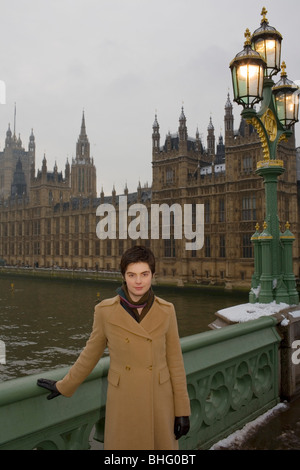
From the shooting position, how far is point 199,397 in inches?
143

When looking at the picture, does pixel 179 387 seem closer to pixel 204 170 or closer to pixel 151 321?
pixel 151 321

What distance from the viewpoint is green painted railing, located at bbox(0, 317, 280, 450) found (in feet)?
8.07

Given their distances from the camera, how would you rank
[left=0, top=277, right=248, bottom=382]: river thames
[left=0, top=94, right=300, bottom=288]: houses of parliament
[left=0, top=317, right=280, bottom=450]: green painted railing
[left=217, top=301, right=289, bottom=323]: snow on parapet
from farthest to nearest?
[left=0, top=94, right=300, bottom=288]: houses of parliament < [left=0, top=277, right=248, bottom=382]: river thames < [left=217, top=301, right=289, bottom=323]: snow on parapet < [left=0, top=317, right=280, bottom=450]: green painted railing

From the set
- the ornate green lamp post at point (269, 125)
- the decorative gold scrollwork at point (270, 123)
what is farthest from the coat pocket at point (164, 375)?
the decorative gold scrollwork at point (270, 123)

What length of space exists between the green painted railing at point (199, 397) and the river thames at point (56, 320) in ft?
34.2

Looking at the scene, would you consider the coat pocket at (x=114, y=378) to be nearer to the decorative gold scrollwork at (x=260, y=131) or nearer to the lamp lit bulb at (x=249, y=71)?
the decorative gold scrollwork at (x=260, y=131)

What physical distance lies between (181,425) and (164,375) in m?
0.35

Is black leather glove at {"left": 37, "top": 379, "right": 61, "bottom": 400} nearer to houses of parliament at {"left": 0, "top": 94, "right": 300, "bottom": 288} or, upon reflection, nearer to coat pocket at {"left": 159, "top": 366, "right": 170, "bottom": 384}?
coat pocket at {"left": 159, "top": 366, "right": 170, "bottom": 384}

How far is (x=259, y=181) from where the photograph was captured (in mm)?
36281

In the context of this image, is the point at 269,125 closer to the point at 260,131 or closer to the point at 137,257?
the point at 260,131

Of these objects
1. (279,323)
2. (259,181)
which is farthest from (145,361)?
(259,181)

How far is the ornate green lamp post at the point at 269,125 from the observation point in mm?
5832

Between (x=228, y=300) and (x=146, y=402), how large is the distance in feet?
96.1

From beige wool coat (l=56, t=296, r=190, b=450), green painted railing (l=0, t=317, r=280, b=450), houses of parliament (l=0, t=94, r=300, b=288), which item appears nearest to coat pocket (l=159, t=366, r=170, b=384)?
beige wool coat (l=56, t=296, r=190, b=450)
